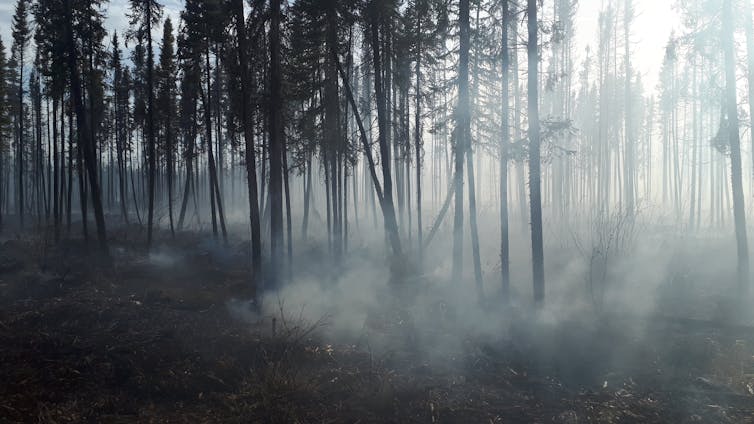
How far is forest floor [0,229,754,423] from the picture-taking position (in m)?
6.60

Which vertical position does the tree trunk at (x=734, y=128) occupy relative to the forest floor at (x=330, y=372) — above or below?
above

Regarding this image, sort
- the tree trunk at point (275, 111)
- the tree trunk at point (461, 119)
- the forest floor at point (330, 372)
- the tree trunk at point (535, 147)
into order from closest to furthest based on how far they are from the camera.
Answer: the forest floor at point (330, 372) → the tree trunk at point (535, 147) → the tree trunk at point (275, 111) → the tree trunk at point (461, 119)

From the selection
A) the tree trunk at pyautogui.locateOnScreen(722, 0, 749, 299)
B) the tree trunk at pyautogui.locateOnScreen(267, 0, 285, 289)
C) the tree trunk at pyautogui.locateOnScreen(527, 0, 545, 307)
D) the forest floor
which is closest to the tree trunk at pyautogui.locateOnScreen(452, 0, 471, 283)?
the tree trunk at pyautogui.locateOnScreen(527, 0, 545, 307)

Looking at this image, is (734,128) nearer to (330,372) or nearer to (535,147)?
(535,147)

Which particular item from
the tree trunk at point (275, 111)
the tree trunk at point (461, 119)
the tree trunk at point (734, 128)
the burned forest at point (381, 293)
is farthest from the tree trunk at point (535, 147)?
the tree trunk at point (275, 111)

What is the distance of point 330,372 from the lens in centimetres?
812

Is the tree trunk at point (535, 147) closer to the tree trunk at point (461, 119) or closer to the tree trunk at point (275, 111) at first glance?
the tree trunk at point (461, 119)

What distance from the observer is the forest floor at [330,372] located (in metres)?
6.60

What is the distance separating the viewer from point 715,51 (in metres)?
14.6

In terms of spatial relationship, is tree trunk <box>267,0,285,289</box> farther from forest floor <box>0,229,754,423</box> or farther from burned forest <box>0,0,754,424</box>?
forest floor <box>0,229,754,423</box>

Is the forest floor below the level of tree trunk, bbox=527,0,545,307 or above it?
below

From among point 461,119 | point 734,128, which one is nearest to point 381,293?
point 461,119

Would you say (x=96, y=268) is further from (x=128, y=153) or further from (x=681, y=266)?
(x=128, y=153)

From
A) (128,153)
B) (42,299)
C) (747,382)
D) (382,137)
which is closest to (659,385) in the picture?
(747,382)
